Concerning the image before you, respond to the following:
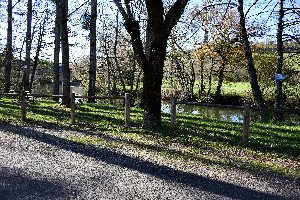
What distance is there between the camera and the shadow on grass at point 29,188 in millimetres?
5672

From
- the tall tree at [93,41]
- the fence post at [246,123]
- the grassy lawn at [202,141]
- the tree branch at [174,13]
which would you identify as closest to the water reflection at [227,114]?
the tall tree at [93,41]

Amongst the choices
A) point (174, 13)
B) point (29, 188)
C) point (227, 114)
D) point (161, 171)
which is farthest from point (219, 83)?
point (29, 188)

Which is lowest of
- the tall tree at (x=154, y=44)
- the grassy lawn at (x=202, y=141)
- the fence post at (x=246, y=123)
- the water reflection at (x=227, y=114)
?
the water reflection at (x=227, y=114)

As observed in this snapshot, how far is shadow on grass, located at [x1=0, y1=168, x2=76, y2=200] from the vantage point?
18.6ft

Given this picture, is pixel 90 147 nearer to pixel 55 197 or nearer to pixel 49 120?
pixel 55 197

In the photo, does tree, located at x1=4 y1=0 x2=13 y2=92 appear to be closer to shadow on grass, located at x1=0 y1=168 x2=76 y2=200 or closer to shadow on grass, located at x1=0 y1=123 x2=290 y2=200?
shadow on grass, located at x1=0 y1=123 x2=290 y2=200

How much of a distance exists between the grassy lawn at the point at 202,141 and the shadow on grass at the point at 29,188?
111 inches

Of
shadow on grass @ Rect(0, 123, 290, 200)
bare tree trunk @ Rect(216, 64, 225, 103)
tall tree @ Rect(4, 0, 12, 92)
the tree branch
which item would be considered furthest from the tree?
the tree branch

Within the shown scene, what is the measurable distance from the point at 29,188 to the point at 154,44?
6971mm

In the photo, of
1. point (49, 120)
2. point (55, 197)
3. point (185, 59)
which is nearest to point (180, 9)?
point (49, 120)

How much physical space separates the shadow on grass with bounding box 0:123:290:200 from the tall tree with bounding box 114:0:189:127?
313 centimetres

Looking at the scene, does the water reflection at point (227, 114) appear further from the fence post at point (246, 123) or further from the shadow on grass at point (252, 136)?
the fence post at point (246, 123)

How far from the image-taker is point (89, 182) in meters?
6.44

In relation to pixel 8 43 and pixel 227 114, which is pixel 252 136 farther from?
pixel 8 43
